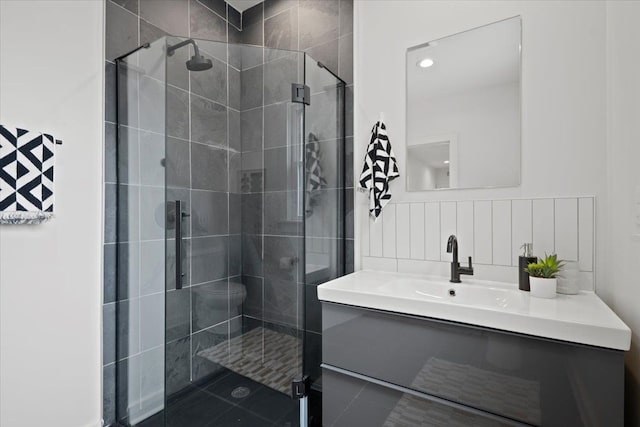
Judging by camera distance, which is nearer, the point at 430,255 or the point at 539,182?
the point at 539,182

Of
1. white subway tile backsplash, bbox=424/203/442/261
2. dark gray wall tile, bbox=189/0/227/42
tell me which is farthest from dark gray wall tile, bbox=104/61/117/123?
white subway tile backsplash, bbox=424/203/442/261

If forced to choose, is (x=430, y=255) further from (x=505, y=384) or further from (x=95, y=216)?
(x=95, y=216)

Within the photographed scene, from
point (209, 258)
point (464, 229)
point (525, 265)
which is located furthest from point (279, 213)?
point (525, 265)

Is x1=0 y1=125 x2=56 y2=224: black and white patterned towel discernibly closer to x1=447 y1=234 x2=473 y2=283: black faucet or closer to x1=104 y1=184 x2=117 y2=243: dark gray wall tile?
x1=104 y1=184 x2=117 y2=243: dark gray wall tile

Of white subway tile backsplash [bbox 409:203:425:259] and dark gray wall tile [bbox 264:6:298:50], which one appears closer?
white subway tile backsplash [bbox 409:203:425:259]

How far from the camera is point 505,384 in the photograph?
1098mm

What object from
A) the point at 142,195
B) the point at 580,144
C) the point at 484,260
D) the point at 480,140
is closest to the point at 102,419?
A: the point at 142,195

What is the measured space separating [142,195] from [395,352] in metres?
1.47

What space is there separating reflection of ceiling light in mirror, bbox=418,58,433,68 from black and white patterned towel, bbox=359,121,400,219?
37 cm

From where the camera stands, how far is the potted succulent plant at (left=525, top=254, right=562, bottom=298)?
1289mm

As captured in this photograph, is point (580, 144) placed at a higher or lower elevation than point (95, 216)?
higher

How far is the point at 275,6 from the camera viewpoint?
2.35m

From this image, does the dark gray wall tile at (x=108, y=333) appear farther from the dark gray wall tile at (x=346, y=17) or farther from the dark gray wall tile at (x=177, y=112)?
the dark gray wall tile at (x=346, y=17)

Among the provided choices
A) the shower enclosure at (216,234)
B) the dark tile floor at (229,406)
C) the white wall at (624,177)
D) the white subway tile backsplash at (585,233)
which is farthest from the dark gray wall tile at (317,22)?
the dark tile floor at (229,406)
